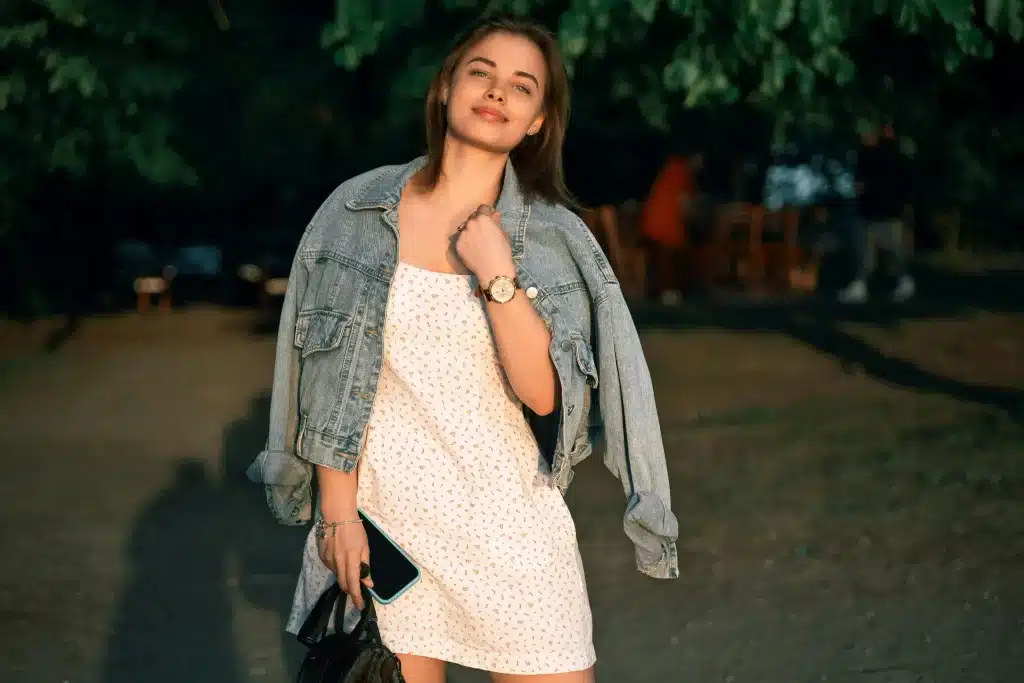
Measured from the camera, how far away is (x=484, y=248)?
3018mm

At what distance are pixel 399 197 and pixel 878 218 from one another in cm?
1636

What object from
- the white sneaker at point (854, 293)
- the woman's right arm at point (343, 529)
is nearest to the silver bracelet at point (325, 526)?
the woman's right arm at point (343, 529)

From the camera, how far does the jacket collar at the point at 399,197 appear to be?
10.4ft

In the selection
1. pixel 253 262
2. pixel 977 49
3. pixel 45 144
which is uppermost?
pixel 977 49

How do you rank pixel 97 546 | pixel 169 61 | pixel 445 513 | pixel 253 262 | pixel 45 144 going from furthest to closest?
pixel 253 262 → pixel 169 61 → pixel 45 144 → pixel 97 546 → pixel 445 513

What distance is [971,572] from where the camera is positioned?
696cm

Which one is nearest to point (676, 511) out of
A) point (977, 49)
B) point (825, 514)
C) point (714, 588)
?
point (825, 514)

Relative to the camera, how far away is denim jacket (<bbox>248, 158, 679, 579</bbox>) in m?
3.09

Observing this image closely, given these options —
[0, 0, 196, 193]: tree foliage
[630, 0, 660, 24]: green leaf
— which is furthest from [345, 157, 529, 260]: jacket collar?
[0, 0, 196, 193]: tree foliage

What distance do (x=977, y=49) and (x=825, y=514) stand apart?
7.66ft

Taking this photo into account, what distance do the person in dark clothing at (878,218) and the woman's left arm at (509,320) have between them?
45.0 ft

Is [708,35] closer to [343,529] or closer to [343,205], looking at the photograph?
[343,205]

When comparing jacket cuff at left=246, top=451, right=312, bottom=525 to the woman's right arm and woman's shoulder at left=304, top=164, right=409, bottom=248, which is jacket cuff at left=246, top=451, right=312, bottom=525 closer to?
the woman's right arm

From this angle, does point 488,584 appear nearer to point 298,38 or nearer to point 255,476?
point 255,476
